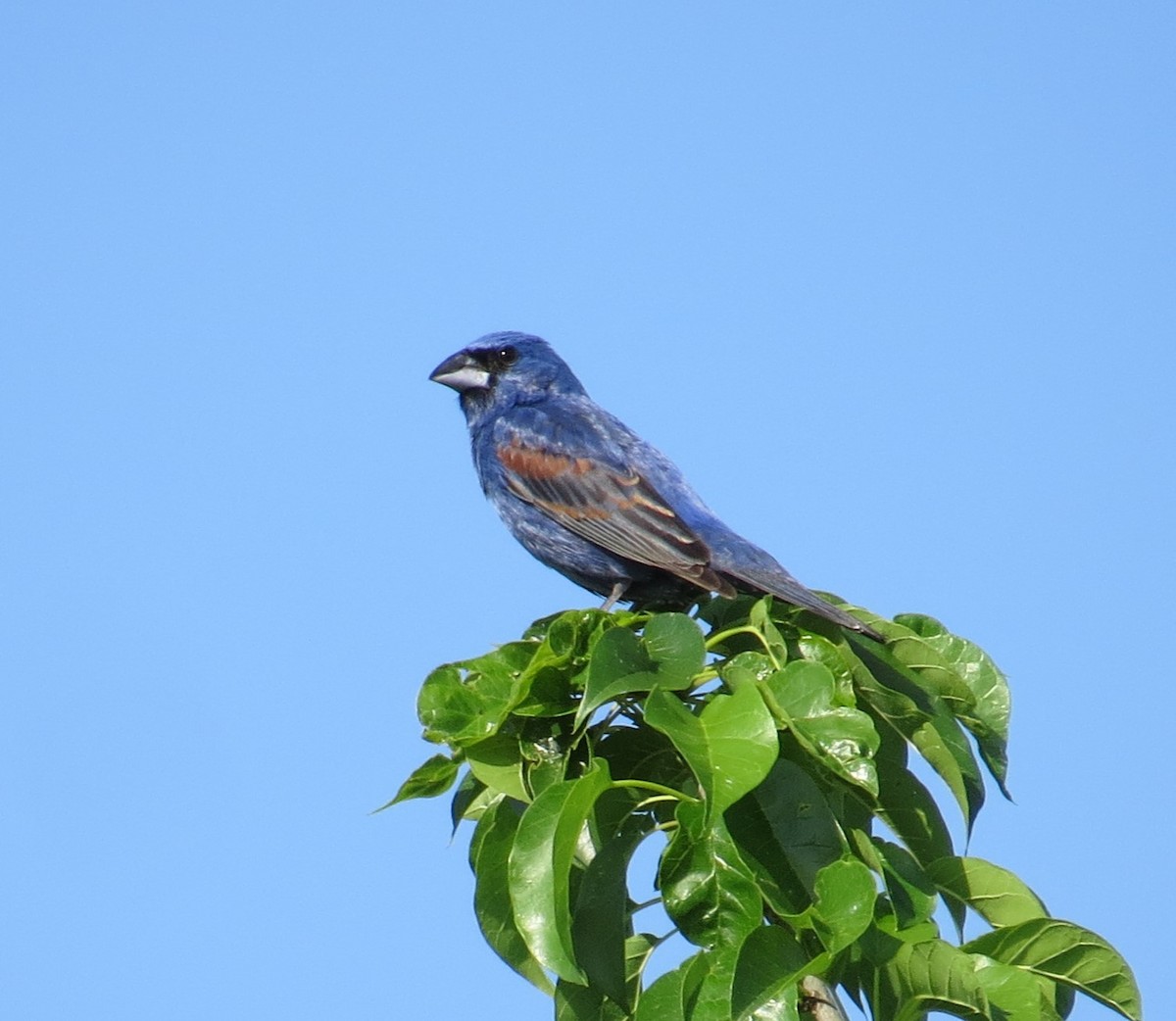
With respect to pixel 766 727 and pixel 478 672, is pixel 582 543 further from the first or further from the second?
pixel 766 727

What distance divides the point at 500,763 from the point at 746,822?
62 centimetres

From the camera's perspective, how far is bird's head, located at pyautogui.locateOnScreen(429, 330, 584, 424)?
777 centimetres

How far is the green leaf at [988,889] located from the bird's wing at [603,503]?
248 cm

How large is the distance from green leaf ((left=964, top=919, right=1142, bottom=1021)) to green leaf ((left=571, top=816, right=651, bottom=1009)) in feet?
2.52

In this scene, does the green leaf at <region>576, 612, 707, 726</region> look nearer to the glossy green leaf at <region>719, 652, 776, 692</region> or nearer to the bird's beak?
the glossy green leaf at <region>719, 652, 776, 692</region>

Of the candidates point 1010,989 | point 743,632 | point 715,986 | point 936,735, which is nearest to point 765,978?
point 715,986

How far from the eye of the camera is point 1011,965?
3.37 m

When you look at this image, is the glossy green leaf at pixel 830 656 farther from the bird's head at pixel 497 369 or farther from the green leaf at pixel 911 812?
the bird's head at pixel 497 369

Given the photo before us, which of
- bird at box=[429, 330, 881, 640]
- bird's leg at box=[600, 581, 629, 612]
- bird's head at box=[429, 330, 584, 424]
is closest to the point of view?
bird at box=[429, 330, 881, 640]

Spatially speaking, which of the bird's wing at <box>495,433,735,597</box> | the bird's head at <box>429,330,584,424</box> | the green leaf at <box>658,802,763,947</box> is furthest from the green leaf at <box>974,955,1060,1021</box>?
the bird's head at <box>429,330,584,424</box>

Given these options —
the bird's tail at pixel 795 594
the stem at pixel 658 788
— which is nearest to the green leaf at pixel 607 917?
the stem at pixel 658 788

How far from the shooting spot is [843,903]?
312 cm

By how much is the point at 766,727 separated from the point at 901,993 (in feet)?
2.23

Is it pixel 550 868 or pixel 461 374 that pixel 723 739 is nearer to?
pixel 550 868
